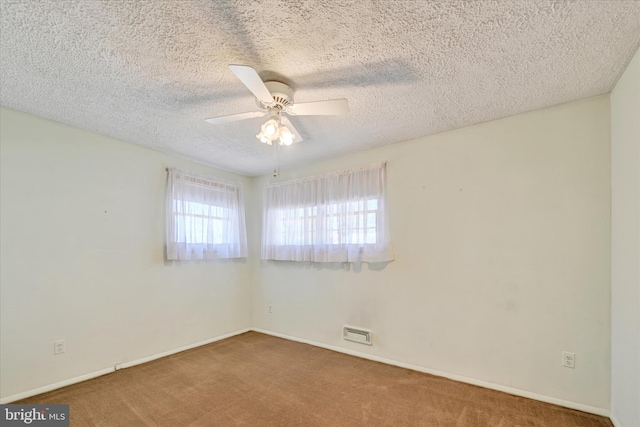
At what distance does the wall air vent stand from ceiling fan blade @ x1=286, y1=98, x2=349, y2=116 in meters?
2.54

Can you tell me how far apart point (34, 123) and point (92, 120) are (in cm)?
46

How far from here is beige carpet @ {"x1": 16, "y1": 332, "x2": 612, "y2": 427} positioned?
2170mm

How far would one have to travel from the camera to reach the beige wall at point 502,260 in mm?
2309

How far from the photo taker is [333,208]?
375cm

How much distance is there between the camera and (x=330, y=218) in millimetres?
3764

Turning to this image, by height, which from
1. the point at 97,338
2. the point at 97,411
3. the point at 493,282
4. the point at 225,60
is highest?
the point at 225,60

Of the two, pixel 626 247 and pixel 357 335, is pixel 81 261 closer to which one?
pixel 357 335

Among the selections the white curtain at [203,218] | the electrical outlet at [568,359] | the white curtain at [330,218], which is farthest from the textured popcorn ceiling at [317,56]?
the electrical outlet at [568,359]

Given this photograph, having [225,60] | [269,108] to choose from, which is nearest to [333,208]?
[269,108]

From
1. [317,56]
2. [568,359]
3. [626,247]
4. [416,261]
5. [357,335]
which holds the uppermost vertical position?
[317,56]

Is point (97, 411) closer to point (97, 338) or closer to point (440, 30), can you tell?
point (97, 338)

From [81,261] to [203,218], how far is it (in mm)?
1396

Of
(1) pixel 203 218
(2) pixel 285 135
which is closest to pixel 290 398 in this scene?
(2) pixel 285 135

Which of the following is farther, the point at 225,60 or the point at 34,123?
the point at 34,123
